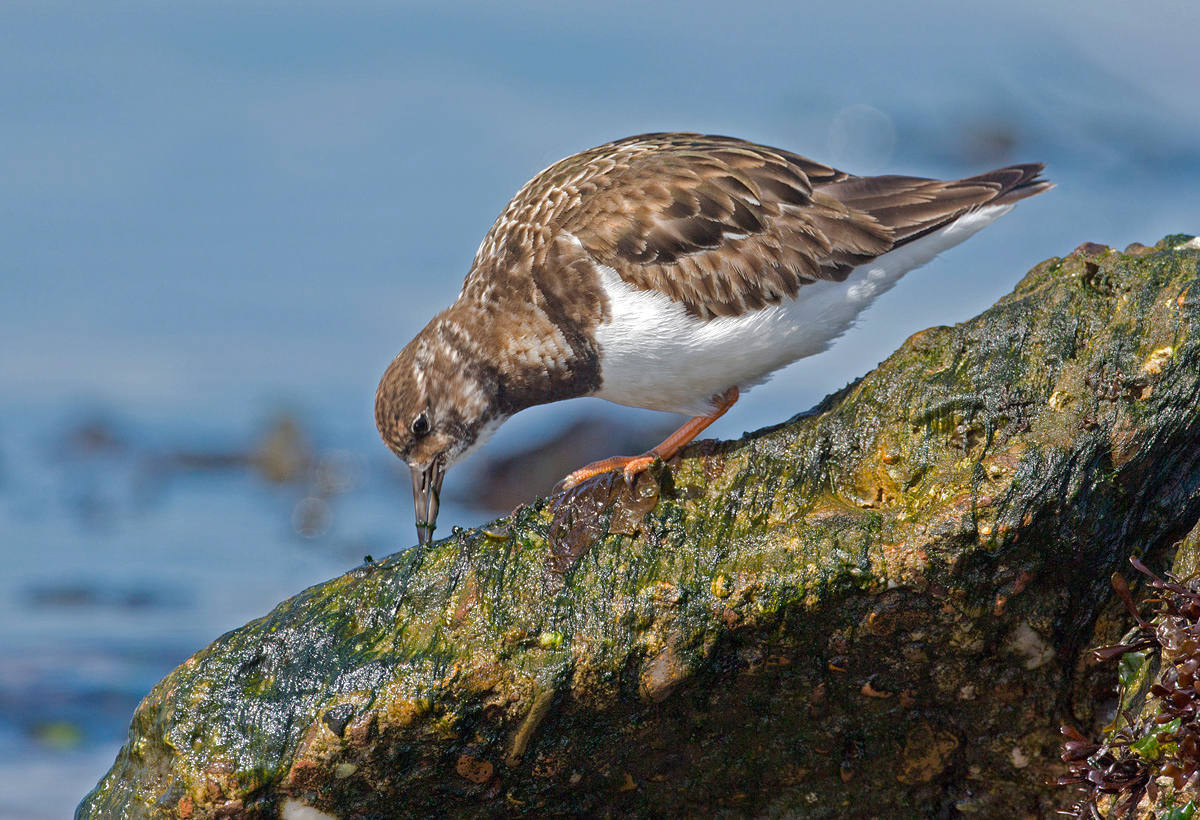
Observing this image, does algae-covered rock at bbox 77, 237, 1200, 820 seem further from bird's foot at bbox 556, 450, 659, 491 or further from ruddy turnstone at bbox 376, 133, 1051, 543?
ruddy turnstone at bbox 376, 133, 1051, 543

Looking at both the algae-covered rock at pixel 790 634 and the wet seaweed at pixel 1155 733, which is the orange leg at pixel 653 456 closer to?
the algae-covered rock at pixel 790 634

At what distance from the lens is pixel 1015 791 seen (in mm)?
3539

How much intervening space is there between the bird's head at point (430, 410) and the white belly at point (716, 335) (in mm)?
644

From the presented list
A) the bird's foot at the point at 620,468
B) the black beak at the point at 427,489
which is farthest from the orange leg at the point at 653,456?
the black beak at the point at 427,489

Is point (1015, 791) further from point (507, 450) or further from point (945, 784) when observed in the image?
point (507, 450)

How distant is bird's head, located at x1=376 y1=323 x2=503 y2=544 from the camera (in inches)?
190

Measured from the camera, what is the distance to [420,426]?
4848 millimetres

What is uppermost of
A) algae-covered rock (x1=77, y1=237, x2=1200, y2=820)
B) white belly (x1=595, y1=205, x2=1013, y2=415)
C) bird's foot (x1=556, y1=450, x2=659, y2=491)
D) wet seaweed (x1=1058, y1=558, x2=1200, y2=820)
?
white belly (x1=595, y1=205, x2=1013, y2=415)

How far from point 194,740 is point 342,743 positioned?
570 millimetres

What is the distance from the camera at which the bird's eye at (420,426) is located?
4.82 metres

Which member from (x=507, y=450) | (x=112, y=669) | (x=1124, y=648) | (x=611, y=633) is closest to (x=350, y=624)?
(x=611, y=633)

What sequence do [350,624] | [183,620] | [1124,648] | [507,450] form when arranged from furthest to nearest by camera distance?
1. [507,450]
2. [183,620]
3. [350,624]
4. [1124,648]

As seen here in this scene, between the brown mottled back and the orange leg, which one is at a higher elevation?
the brown mottled back

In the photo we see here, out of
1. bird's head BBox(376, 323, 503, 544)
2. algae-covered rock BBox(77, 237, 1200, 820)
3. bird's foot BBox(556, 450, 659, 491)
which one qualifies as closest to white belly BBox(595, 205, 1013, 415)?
bird's foot BBox(556, 450, 659, 491)
